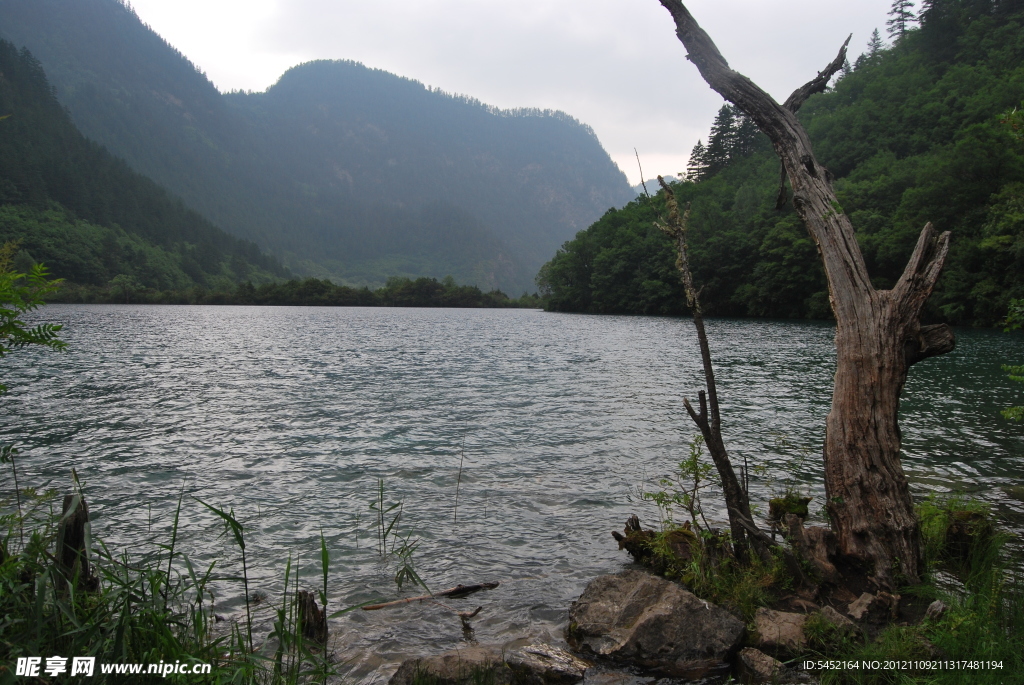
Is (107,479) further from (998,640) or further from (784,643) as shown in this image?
(998,640)

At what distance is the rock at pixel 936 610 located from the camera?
5.42 m

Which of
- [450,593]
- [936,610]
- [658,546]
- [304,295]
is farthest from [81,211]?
[936,610]

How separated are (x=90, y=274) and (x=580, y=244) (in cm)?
11094

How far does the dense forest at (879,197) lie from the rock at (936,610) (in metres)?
32.1

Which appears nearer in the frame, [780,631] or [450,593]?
[780,631]

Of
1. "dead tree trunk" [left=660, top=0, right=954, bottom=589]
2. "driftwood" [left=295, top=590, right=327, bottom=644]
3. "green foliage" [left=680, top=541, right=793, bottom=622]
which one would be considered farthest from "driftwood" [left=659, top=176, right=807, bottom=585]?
"driftwood" [left=295, top=590, right=327, bottom=644]

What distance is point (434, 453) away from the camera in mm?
14523

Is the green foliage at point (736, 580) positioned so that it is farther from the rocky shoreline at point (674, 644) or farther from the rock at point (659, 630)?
the rock at point (659, 630)

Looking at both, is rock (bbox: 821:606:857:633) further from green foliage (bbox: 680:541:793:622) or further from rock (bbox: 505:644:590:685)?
rock (bbox: 505:644:590:685)

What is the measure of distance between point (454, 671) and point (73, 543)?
329 centimetres

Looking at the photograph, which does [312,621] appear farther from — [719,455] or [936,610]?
[936,610]

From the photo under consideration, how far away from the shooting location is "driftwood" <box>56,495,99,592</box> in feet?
14.7

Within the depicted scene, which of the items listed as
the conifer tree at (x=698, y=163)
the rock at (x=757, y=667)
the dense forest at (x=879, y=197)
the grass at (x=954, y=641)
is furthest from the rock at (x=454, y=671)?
the conifer tree at (x=698, y=163)

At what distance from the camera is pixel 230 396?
22234mm
